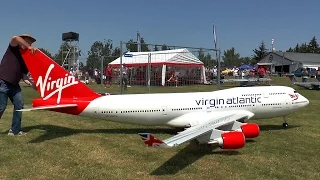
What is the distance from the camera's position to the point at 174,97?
42.3 feet

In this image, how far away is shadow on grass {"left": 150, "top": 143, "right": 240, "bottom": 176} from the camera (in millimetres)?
8586

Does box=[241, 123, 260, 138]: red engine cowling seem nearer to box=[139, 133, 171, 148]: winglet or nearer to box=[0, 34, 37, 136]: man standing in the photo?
box=[139, 133, 171, 148]: winglet

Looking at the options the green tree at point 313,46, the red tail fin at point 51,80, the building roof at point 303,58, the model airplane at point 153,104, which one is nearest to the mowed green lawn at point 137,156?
the model airplane at point 153,104

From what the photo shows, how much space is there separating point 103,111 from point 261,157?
19.4 ft

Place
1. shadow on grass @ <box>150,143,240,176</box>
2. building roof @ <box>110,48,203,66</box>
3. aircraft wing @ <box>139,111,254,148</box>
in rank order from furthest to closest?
building roof @ <box>110,48,203,66</box>, shadow on grass @ <box>150,143,240,176</box>, aircraft wing @ <box>139,111,254,148</box>

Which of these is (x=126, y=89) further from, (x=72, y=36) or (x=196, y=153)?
(x=72, y=36)

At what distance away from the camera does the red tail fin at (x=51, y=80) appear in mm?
11555

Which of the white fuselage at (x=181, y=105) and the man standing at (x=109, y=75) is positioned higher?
the man standing at (x=109, y=75)

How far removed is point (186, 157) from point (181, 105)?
3.24m

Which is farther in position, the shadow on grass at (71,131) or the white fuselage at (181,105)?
the shadow on grass at (71,131)

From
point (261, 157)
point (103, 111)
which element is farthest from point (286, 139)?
point (103, 111)

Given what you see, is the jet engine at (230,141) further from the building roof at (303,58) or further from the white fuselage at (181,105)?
the building roof at (303,58)

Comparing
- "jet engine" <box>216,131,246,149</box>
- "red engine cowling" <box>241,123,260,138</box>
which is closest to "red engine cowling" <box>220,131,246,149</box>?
"jet engine" <box>216,131,246,149</box>

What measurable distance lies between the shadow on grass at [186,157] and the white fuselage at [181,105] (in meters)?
1.88
